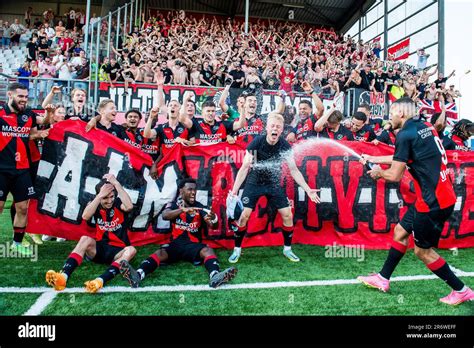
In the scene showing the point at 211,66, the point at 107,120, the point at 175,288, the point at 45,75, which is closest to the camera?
the point at 175,288

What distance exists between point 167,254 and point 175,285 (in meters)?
0.61

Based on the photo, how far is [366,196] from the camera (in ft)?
19.6

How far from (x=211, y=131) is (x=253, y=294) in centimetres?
300

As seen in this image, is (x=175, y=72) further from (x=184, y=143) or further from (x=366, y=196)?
(x=366, y=196)

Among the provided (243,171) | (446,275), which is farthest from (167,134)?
(446,275)

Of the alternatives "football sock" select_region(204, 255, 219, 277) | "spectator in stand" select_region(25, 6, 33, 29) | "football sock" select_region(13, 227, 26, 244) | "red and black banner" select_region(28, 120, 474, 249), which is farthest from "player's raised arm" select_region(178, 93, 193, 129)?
"spectator in stand" select_region(25, 6, 33, 29)

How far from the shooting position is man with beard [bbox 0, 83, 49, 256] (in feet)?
16.1

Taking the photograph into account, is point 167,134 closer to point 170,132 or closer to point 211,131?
point 170,132

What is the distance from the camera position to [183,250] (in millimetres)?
4648

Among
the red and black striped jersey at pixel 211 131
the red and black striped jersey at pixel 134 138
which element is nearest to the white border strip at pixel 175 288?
the red and black striped jersey at pixel 134 138

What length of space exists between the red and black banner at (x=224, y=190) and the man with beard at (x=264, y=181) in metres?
0.51

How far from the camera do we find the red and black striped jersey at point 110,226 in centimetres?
450

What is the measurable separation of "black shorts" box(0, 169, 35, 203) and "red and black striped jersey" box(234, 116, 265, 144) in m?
3.07
